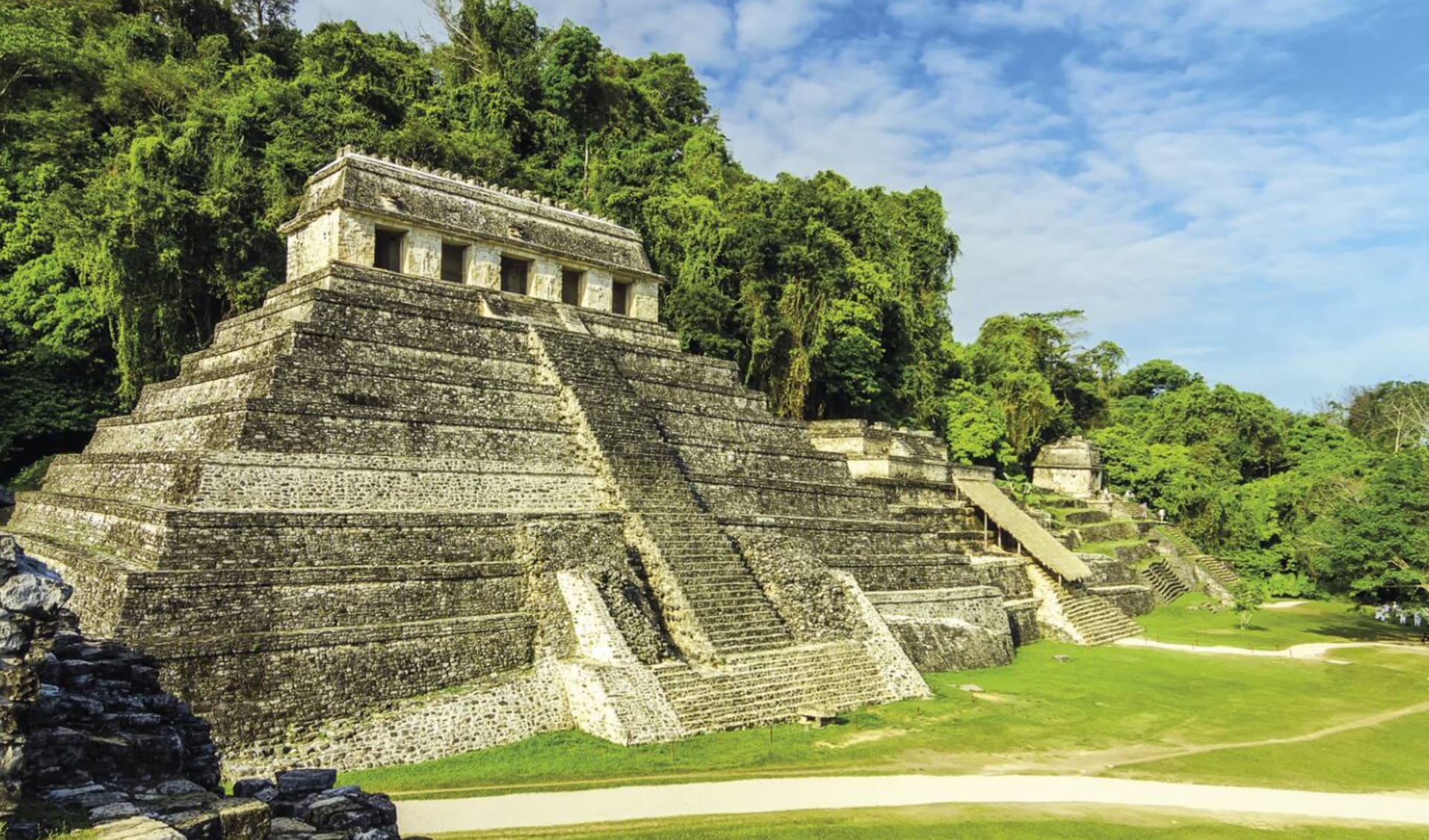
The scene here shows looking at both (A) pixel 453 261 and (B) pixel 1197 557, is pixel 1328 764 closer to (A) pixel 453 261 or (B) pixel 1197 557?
(A) pixel 453 261

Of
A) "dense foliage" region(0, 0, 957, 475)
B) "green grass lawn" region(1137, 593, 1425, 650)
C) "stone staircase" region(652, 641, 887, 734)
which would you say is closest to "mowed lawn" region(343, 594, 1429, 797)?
"stone staircase" region(652, 641, 887, 734)

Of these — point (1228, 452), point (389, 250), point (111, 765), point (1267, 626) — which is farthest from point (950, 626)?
point (1228, 452)

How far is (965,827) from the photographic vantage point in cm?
1073

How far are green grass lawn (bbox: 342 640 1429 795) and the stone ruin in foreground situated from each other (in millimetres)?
639

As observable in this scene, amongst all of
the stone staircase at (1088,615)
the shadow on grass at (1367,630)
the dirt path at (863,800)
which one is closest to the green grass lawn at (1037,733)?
the dirt path at (863,800)

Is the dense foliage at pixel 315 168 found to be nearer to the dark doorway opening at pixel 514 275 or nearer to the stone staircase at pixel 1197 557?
the dark doorway opening at pixel 514 275

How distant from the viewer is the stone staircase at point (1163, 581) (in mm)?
36125

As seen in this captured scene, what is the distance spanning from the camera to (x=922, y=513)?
27906 mm

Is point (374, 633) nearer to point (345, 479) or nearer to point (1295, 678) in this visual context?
point (345, 479)

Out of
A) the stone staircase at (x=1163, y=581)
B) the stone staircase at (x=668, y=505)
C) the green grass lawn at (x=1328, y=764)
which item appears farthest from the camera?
the stone staircase at (x=1163, y=581)

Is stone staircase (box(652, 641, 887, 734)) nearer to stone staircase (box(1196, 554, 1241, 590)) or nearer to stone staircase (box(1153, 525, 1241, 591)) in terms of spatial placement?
stone staircase (box(1153, 525, 1241, 591))

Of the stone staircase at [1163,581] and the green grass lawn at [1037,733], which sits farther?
the stone staircase at [1163,581]

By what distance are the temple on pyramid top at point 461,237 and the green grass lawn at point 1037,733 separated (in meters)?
12.9

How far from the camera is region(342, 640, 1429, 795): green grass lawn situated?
1216cm
